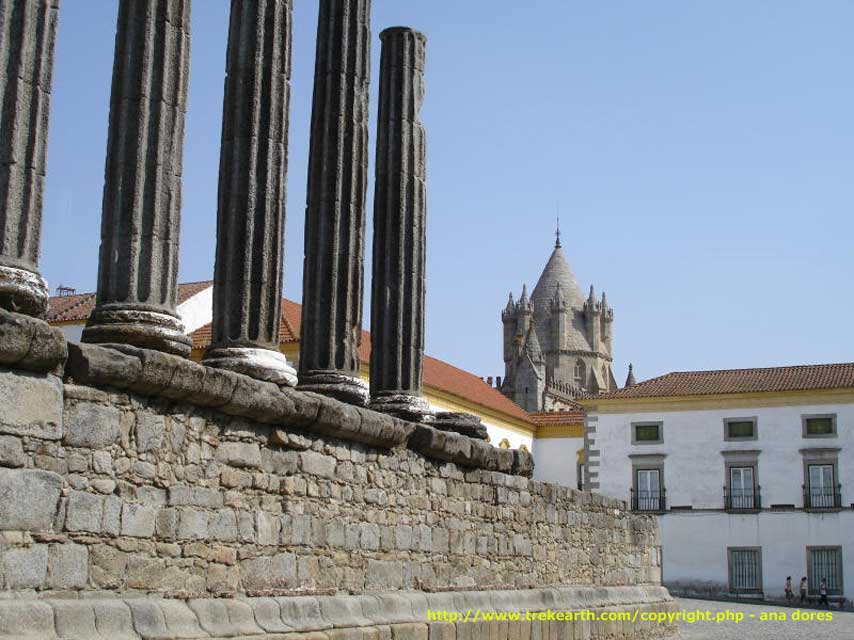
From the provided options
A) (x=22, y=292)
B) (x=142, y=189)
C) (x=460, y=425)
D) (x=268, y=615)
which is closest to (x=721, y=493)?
(x=460, y=425)

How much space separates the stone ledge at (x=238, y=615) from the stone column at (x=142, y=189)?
6.15ft

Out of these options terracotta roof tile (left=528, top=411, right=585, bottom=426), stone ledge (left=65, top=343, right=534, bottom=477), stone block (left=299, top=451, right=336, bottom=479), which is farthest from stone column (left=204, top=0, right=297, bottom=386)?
terracotta roof tile (left=528, top=411, right=585, bottom=426)

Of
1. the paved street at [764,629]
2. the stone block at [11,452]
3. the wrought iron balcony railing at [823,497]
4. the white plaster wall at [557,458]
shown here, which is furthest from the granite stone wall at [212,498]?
the white plaster wall at [557,458]

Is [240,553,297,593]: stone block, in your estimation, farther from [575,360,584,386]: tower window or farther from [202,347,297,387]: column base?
[575,360,584,386]: tower window

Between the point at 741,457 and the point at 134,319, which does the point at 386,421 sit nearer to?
the point at 134,319

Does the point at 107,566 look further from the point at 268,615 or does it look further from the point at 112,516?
the point at 268,615

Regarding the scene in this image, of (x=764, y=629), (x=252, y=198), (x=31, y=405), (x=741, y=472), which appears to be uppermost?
(x=252, y=198)

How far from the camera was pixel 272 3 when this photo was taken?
32.8 ft

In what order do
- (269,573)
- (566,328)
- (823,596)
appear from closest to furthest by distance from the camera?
1. (269,573)
2. (823,596)
3. (566,328)

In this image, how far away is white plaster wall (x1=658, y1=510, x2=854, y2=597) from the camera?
122 ft

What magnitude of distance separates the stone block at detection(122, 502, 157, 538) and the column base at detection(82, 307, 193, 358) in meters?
1.21

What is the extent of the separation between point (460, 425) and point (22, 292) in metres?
6.66

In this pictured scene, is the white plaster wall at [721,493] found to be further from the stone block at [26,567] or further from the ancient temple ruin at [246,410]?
the stone block at [26,567]

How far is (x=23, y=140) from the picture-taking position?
718 centimetres
